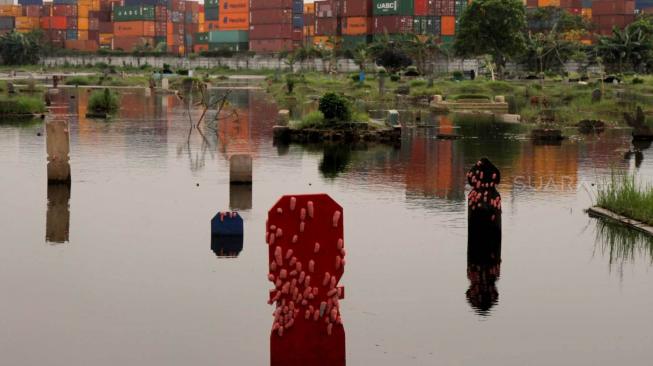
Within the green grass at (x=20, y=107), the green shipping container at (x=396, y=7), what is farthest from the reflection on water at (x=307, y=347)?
the green shipping container at (x=396, y=7)

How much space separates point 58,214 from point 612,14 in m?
173

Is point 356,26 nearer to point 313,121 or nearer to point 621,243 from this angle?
point 313,121

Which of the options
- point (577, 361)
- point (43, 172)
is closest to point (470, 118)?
point (43, 172)

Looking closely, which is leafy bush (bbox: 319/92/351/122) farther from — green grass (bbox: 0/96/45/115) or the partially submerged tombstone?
the partially submerged tombstone

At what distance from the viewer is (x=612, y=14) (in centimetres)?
18462

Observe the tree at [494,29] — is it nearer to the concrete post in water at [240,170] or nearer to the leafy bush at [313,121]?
the leafy bush at [313,121]

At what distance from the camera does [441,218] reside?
21875mm

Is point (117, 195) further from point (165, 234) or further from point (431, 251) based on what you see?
point (431, 251)

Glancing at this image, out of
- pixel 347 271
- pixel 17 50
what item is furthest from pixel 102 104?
pixel 17 50

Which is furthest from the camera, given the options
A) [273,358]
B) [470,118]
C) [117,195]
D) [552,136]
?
[470,118]

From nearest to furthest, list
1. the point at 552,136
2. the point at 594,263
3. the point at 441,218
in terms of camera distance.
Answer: the point at 594,263 < the point at 441,218 < the point at 552,136

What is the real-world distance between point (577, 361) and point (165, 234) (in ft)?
31.8

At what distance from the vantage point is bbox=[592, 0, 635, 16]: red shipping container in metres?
183

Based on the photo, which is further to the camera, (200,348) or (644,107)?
(644,107)
